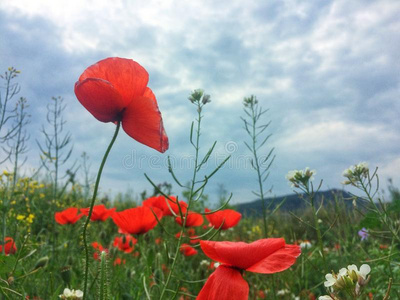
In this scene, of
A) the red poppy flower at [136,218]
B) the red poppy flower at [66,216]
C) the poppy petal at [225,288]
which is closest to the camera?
the poppy petal at [225,288]

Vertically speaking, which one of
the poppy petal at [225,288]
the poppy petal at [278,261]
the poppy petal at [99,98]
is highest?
the poppy petal at [99,98]

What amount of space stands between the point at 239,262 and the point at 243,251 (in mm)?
38

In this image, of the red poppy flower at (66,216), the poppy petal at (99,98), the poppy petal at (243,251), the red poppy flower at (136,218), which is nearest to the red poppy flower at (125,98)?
the poppy petal at (99,98)

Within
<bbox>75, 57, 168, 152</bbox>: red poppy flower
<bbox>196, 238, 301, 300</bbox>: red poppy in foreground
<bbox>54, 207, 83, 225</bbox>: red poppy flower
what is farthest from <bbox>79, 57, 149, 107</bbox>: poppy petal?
<bbox>54, 207, 83, 225</bbox>: red poppy flower

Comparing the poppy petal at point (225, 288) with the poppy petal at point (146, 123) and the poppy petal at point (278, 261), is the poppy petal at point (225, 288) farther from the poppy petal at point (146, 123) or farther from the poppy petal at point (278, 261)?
the poppy petal at point (146, 123)

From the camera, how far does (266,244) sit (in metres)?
0.82

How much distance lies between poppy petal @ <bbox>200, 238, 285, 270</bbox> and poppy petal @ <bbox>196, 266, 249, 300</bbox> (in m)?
0.03

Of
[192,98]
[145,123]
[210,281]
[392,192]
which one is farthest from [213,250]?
[392,192]

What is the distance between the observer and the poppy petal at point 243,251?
81 cm

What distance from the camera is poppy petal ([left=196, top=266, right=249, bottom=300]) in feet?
2.56

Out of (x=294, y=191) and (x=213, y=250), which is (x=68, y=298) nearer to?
(x=213, y=250)

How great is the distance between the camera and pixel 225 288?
788 millimetres

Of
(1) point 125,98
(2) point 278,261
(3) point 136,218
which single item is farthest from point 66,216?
(2) point 278,261

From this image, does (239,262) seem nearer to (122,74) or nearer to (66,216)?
(122,74)
